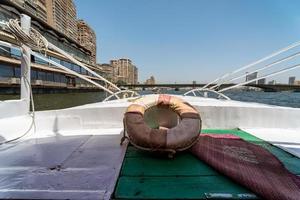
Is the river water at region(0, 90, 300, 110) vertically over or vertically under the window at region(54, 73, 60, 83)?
under

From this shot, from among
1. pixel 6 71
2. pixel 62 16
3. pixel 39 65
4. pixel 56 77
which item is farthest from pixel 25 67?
pixel 62 16

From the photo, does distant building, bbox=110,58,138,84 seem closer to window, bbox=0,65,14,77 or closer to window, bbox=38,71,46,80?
window, bbox=38,71,46,80

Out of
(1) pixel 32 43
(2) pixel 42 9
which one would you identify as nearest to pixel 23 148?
(1) pixel 32 43

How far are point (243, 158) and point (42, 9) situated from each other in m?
67.9

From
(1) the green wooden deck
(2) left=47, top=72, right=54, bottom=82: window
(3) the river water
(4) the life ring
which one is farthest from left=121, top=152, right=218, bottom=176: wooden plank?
(2) left=47, top=72, right=54, bottom=82: window

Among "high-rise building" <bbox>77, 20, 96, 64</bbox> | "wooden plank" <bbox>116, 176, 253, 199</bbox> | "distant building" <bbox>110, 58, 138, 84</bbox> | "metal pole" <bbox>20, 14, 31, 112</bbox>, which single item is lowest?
"wooden plank" <bbox>116, 176, 253, 199</bbox>

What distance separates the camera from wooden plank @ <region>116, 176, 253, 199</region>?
4.68ft

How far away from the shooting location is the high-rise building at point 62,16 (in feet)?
231

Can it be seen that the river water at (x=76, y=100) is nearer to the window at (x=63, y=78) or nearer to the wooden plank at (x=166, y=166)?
the wooden plank at (x=166, y=166)

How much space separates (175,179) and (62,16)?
86633 mm

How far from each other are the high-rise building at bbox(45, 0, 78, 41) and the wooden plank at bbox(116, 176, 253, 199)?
2718 inches

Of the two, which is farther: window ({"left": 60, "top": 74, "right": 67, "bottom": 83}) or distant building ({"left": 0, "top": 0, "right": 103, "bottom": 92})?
window ({"left": 60, "top": 74, "right": 67, "bottom": 83})

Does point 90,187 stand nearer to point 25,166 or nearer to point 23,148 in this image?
point 25,166

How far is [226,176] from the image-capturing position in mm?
1715
